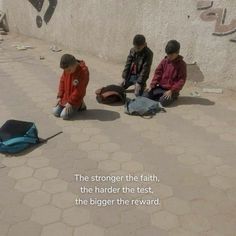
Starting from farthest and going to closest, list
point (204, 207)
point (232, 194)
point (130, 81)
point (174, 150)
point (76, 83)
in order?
point (130, 81) < point (76, 83) < point (174, 150) < point (232, 194) < point (204, 207)

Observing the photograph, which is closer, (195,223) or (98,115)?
(195,223)

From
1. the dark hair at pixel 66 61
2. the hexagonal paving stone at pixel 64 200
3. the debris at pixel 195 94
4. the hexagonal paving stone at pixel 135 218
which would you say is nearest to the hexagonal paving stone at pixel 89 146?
the hexagonal paving stone at pixel 64 200

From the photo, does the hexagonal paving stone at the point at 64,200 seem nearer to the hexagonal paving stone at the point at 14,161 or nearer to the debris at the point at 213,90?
the hexagonal paving stone at the point at 14,161

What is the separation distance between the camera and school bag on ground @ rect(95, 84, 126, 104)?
6.46m

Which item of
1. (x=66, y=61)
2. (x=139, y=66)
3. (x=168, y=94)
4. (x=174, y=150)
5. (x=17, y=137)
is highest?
(x=66, y=61)

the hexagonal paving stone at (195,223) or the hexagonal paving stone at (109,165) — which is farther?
the hexagonal paving stone at (109,165)

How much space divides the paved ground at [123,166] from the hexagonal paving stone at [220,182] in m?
0.01

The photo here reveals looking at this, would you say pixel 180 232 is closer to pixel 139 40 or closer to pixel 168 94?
pixel 168 94

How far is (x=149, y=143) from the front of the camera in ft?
17.1

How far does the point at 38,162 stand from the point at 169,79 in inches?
108

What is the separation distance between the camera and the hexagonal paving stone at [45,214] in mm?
3715

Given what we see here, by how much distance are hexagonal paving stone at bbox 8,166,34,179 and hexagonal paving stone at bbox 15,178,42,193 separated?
93 mm

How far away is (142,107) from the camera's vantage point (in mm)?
6055

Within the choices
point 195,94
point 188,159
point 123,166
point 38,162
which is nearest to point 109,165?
point 123,166
